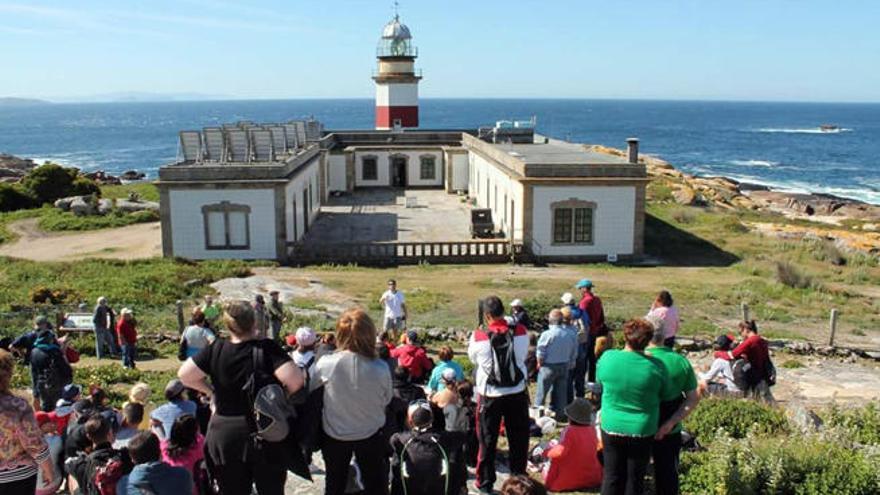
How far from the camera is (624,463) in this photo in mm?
6246

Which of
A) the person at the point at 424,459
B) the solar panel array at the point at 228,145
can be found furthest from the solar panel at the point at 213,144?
the person at the point at 424,459

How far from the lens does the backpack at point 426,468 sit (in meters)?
6.00

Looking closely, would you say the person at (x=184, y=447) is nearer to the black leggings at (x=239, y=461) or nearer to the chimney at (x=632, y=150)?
the black leggings at (x=239, y=461)

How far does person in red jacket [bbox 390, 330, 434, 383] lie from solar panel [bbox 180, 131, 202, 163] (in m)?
22.1

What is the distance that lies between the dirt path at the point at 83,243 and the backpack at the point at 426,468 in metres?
23.9

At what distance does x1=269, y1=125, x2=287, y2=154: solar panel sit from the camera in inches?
1312

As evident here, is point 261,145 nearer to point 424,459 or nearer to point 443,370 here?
point 443,370

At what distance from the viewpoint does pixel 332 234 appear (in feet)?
106

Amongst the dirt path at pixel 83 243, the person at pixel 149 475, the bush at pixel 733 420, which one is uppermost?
the person at pixel 149 475

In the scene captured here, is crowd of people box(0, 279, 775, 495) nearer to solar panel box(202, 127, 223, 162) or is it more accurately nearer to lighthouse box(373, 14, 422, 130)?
solar panel box(202, 127, 223, 162)

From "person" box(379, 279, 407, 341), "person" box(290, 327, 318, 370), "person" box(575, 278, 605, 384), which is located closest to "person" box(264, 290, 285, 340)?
"person" box(379, 279, 407, 341)

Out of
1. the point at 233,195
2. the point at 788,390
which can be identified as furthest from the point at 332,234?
the point at 788,390

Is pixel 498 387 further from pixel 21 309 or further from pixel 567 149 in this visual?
pixel 567 149

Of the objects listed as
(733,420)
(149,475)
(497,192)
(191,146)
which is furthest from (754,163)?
(149,475)
